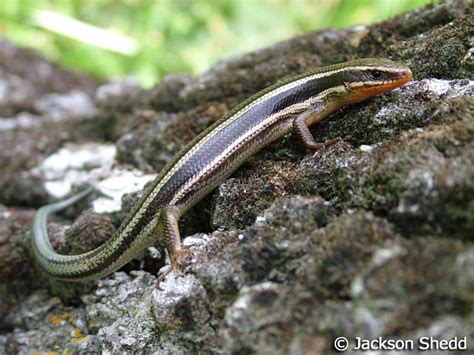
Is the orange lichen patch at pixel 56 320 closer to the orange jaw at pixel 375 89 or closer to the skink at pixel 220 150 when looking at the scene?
the skink at pixel 220 150

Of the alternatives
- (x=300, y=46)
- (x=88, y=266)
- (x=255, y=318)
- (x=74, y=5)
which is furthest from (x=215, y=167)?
(x=74, y=5)

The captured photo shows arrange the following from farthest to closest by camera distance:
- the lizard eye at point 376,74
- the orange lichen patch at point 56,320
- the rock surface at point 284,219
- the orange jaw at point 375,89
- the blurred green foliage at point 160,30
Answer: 1. the blurred green foliage at point 160,30
2. the orange lichen patch at point 56,320
3. the lizard eye at point 376,74
4. the orange jaw at point 375,89
5. the rock surface at point 284,219

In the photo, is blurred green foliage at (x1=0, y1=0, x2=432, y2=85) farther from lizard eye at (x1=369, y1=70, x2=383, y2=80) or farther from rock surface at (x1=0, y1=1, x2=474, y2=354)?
lizard eye at (x1=369, y1=70, x2=383, y2=80)

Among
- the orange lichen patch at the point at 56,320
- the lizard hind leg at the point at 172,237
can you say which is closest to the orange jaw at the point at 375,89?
the lizard hind leg at the point at 172,237

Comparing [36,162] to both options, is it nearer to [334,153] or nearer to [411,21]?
[334,153]

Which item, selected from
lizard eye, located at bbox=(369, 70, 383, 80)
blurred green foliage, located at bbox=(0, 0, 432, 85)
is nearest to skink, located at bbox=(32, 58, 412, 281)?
lizard eye, located at bbox=(369, 70, 383, 80)

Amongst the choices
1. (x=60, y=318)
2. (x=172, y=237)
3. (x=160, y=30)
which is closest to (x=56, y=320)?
(x=60, y=318)
